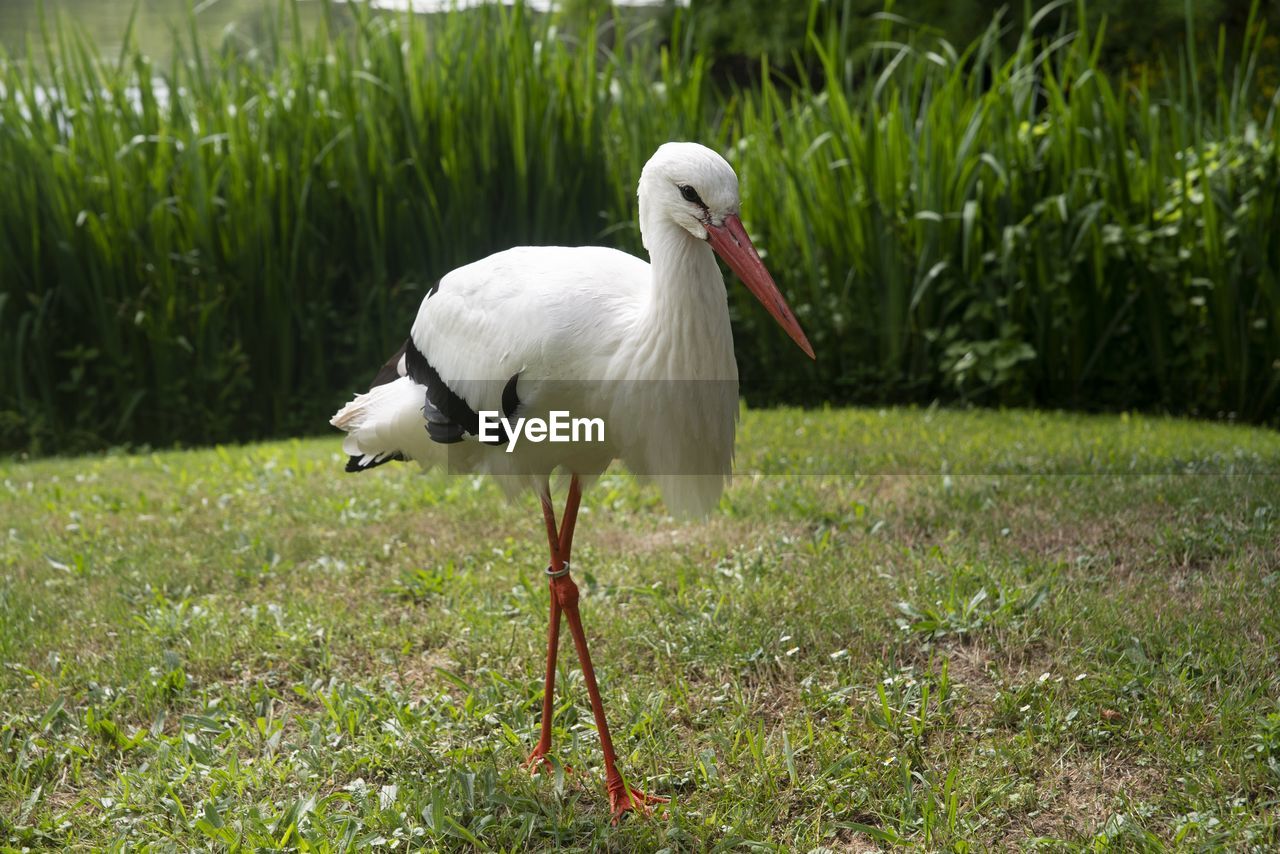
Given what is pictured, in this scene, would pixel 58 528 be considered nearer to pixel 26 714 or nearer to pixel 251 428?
pixel 26 714

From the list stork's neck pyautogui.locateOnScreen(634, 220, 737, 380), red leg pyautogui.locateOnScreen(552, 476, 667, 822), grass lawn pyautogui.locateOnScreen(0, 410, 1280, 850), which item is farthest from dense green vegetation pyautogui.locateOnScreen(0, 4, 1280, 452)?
stork's neck pyautogui.locateOnScreen(634, 220, 737, 380)

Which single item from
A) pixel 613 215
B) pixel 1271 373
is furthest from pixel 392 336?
pixel 1271 373

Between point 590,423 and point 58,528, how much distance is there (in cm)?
286

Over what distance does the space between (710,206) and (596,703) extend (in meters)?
1.16

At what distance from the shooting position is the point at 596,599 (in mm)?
3527

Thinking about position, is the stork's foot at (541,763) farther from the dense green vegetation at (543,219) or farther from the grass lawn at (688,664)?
the dense green vegetation at (543,219)

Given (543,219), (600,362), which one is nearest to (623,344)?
(600,362)

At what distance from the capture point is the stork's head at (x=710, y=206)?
2215mm

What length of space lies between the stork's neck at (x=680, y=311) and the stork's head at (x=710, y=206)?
1.5 inches

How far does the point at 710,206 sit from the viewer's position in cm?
224

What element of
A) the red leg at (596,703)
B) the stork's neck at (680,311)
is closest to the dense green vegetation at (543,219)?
the red leg at (596,703)

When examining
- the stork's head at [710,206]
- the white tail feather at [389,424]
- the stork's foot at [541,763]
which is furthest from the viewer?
the white tail feather at [389,424]

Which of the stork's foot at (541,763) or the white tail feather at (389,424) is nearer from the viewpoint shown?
the stork's foot at (541,763)

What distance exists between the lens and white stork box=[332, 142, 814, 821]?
2270mm
